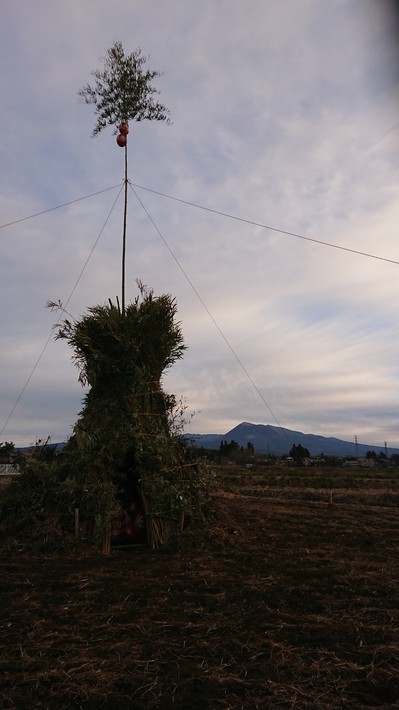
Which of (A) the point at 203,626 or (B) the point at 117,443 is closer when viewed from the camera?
(A) the point at 203,626

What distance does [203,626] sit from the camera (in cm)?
436

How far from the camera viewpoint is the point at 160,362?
28.3 feet

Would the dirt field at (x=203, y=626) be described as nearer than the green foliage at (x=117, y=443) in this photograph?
Yes

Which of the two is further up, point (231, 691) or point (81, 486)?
point (81, 486)

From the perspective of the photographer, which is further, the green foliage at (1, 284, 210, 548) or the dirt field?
the green foliage at (1, 284, 210, 548)

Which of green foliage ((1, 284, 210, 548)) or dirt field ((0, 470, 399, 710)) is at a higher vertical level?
green foliage ((1, 284, 210, 548))

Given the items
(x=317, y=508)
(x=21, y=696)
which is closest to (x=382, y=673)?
(x=21, y=696)

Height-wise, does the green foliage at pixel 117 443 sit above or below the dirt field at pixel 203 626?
above

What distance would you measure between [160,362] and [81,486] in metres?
A: 2.50

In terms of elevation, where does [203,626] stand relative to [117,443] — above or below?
below

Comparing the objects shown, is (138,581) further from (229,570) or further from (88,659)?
(88,659)

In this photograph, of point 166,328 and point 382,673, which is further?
point 166,328

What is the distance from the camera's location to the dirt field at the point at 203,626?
3225 millimetres

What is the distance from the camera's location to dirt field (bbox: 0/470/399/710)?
127 inches
